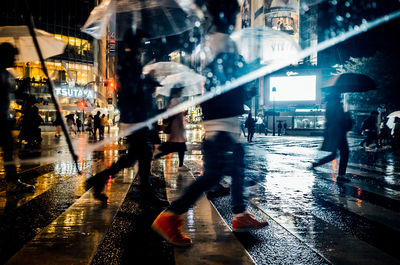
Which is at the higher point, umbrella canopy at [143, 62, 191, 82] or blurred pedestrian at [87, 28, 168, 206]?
umbrella canopy at [143, 62, 191, 82]

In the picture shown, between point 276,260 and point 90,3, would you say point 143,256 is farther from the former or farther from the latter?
point 90,3

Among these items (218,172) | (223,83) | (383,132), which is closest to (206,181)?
(218,172)

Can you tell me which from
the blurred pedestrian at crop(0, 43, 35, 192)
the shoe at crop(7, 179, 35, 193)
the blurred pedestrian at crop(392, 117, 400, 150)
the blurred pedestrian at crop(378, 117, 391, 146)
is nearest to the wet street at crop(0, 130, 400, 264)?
the shoe at crop(7, 179, 35, 193)

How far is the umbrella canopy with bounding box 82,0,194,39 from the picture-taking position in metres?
4.65

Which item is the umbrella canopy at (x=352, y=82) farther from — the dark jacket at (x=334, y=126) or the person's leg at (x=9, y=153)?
the person's leg at (x=9, y=153)

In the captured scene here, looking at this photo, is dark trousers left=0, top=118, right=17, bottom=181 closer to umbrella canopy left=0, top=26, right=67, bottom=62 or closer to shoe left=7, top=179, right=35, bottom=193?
shoe left=7, top=179, right=35, bottom=193

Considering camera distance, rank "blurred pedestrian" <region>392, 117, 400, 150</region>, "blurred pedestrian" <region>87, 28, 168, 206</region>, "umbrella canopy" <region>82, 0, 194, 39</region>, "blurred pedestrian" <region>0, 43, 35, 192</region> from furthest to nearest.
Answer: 1. "blurred pedestrian" <region>392, 117, 400, 150</region>
2. "umbrella canopy" <region>82, 0, 194, 39</region>
3. "blurred pedestrian" <region>0, 43, 35, 192</region>
4. "blurred pedestrian" <region>87, 28, 168, 206</region>

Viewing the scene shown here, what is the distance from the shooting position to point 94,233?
3209mm

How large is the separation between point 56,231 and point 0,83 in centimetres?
223

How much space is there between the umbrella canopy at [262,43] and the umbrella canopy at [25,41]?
3.40m

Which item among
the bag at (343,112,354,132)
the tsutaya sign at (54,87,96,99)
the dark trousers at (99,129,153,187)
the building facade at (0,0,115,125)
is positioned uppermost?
the building facade at (0,0,115,125)

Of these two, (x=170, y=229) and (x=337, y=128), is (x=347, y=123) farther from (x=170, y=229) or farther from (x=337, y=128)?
(x=170, y=229)

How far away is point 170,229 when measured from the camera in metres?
2.88

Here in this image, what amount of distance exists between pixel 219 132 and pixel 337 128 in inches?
181
